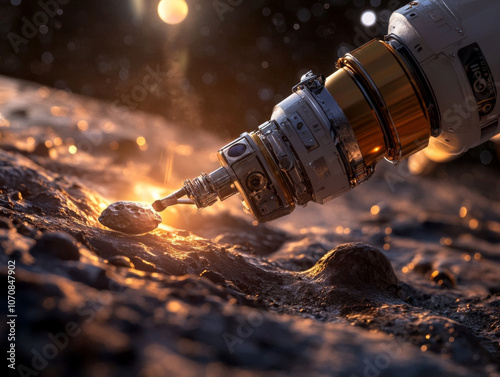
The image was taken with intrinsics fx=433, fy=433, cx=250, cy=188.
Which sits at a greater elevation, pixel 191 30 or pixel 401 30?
pixel 191 30

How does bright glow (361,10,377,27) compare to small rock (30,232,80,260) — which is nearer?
small rock (30,232,80,260)

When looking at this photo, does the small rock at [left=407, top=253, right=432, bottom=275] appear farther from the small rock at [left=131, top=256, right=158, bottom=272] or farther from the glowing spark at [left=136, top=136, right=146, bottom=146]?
the glowing spark at [left=136, top=136, right=146, bottom=146]

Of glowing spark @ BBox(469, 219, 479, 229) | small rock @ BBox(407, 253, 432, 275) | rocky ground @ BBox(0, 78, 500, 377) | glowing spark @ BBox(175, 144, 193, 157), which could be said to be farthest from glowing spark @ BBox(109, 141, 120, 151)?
glowing spark @ BBox(469, 219, 479, 229)

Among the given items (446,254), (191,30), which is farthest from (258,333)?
(191,30)

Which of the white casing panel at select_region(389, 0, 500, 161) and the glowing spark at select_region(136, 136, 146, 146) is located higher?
the glowing spark at select_region(136, 136, 146, 146)

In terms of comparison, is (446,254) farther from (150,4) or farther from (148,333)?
(150,4)

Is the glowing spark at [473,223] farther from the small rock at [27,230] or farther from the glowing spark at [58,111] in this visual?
the glowing spark at [58,111]
